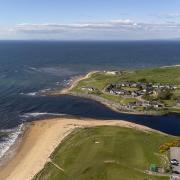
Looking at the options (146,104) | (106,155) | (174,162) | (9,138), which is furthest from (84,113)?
(174,162)

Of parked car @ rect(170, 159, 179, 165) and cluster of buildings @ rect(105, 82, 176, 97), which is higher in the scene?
cluster of buildings @ rect(105, 82, 176, 97)

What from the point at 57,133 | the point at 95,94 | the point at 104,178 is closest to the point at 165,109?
the point at 95,94

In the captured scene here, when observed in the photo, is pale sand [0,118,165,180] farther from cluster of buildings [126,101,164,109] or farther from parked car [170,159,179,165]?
parked car [170,159,179,165]

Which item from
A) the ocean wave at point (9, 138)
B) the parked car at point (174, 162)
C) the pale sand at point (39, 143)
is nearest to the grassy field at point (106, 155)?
the parked car at point (174, 162)

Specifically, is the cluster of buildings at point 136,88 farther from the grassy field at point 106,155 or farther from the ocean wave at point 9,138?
the ocean wave at point 9,138

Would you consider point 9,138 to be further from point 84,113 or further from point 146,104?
point 146,104

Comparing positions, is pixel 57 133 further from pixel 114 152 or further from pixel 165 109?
pixel 165 109

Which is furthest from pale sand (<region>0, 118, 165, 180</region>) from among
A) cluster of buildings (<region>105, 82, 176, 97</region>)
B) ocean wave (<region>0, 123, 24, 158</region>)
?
Result: cluster of buildings (<region>105, 82, 176, 97</region>)
